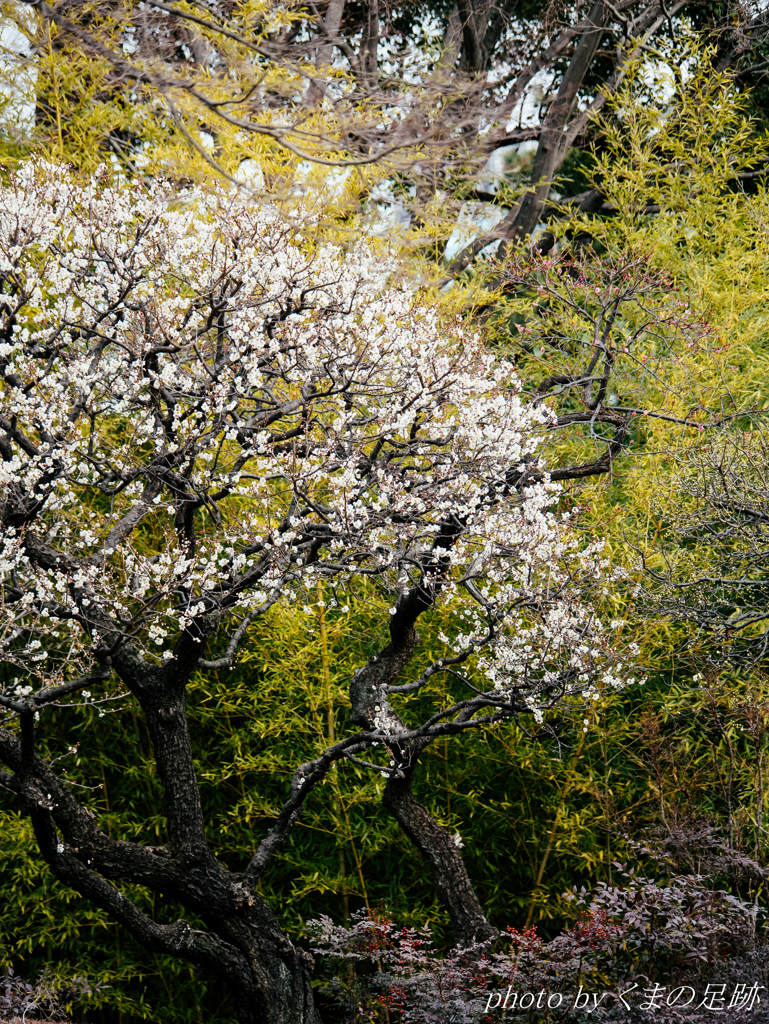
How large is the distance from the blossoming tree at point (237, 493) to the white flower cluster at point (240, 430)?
0.04 ft

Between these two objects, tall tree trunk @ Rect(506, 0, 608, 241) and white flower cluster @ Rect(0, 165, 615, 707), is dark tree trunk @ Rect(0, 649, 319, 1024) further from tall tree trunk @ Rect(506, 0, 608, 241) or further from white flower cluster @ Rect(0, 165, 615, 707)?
tall tree trunk @ Rect(506, 0, 608, 241)

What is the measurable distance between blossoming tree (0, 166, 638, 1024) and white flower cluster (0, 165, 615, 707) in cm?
1

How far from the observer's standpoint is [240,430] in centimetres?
313

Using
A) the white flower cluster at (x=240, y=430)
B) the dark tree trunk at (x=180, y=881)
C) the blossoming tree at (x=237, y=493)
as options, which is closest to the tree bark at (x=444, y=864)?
the blossoming tree at (x=237, y=493)

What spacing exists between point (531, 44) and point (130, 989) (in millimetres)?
7609

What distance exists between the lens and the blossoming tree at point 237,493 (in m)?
3.08

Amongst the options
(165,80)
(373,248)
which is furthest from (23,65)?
(165,80)

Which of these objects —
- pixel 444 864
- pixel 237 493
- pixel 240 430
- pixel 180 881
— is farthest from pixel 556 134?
pixel 180 881

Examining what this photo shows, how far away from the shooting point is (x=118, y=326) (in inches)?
123

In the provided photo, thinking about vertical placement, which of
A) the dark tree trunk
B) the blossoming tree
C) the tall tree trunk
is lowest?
the dark tree trunk

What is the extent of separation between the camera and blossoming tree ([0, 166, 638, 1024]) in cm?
308

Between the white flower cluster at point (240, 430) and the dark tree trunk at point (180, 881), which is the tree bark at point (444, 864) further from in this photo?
the white flower cluster at point (240, 430)

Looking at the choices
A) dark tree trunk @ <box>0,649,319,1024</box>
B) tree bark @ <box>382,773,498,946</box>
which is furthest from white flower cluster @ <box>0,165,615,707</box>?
tree bark @ <box>382,773,498,946</box>

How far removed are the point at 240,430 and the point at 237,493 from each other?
41 cm
